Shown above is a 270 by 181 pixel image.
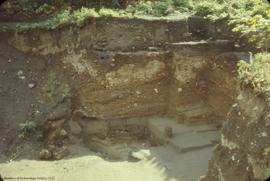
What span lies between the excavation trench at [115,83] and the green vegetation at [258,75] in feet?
12.8

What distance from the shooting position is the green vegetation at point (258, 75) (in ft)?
20.4

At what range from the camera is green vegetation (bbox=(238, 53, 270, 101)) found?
20.4 feet

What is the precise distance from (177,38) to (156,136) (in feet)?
9.11

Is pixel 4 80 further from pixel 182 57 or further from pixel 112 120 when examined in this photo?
pixel 182 57

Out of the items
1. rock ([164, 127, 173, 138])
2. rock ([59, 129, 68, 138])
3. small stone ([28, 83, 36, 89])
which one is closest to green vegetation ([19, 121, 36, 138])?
rock ([59, 129, 68, 138])

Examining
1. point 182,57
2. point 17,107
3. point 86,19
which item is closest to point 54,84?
point 17,107

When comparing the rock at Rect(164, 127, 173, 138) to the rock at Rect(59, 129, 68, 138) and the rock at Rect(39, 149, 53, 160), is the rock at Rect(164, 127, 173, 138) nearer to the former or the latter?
the rock at Rect(59, 129, 68, 138)

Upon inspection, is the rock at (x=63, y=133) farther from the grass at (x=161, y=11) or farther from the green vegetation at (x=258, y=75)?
the green vegetation at (x=258, y=75)

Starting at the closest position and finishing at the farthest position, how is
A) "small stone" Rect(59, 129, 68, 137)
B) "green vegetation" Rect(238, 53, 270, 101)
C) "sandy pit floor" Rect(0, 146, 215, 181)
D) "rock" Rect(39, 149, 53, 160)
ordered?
"green vegetation" Rect(238, 53, 270, 101), "sandy pit floor" Rect(0, 146, 215, 181), "rock" Rect(39, 149, 53, 160), "small stone" Rect(59, 129, 68, 137)

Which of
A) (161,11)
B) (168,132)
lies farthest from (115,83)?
(161,11)

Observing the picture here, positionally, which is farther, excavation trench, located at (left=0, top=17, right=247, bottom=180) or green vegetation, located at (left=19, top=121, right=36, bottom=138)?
excavation trench, located at (left=0, top=17, right=247, bottom=180)

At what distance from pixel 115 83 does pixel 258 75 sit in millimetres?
5765

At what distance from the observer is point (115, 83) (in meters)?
11.7

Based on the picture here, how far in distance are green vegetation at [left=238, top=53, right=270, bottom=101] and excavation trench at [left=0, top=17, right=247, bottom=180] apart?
3902 millimetres
